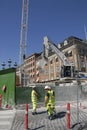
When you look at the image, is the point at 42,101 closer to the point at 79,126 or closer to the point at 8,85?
the point at 8,85

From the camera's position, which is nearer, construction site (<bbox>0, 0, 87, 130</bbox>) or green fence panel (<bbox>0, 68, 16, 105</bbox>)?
construction site (<bbox>0, 0, 87, 130</bbox>)

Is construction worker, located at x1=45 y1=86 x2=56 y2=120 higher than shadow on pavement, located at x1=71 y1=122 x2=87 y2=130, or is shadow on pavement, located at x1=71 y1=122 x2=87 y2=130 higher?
construction worker, located at x1=45 y1=86 x2=56 y2=120

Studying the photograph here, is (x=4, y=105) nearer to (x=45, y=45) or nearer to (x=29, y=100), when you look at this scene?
(x=29, y=100)

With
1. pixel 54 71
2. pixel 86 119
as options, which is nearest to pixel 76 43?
pixel 54 71

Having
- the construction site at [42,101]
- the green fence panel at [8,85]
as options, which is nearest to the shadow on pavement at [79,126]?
the construction site at [42,101]

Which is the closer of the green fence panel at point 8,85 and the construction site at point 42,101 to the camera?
the construction site at point 42,101

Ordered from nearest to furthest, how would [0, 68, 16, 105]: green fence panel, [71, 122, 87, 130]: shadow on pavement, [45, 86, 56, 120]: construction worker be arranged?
1. [71, 122, 87, 130]: shadow on pavement
2. [45, 86, 56, 120]: construction worker
3. [0, 68, 16, 105]: green fence panel

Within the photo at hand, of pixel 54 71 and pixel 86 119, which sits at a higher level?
pixel 54 71

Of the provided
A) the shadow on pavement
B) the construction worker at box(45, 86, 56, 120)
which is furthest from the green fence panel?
the shadow on pavement

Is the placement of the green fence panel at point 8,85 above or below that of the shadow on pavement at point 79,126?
above

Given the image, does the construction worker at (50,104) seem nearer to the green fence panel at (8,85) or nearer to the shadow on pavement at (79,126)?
the shadow on pavement at (79,126)

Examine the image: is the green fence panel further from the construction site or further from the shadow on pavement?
the shadow on pavement

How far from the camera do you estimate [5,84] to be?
24672 mm

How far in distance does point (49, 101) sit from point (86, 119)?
2.11m
